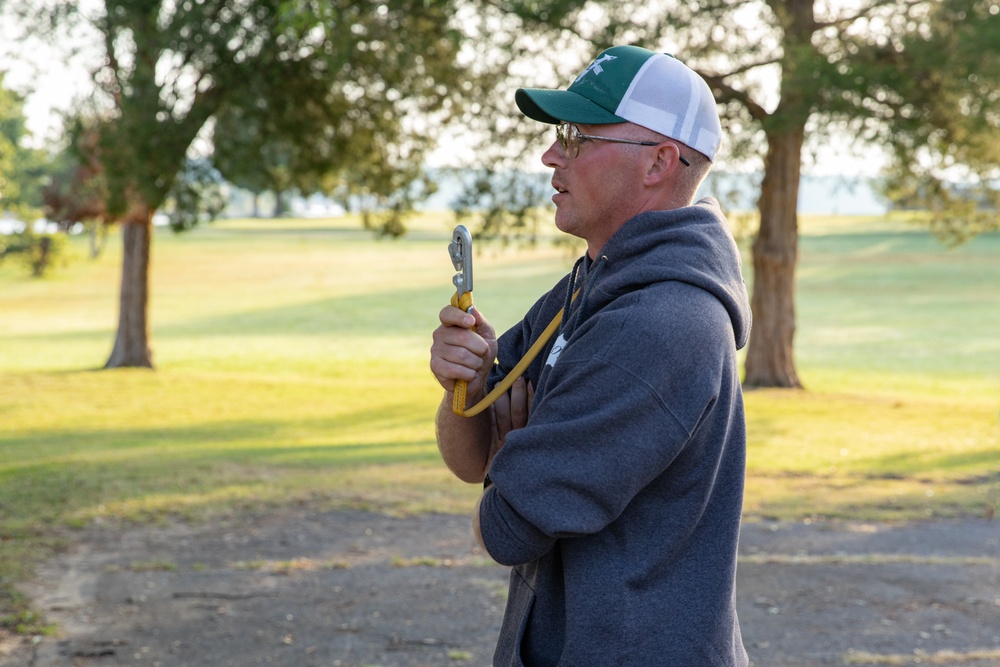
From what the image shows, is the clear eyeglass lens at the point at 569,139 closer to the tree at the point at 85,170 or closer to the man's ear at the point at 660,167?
the man's ear at the point at 660,167

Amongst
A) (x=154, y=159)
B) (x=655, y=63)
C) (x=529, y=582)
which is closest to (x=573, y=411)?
(x=529, y=582)

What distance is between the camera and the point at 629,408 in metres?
1.81

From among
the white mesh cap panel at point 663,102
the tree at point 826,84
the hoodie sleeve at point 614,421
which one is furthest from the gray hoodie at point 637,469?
the tree at point 826,84

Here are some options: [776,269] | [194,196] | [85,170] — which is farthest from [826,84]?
[85,170]

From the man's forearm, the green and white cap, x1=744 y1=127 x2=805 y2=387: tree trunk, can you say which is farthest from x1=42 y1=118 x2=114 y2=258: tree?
the green and white cap

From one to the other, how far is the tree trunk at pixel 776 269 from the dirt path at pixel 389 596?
10.7 m

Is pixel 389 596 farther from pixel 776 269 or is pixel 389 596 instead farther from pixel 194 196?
pixel 776 269

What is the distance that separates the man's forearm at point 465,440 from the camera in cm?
234

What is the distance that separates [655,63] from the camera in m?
2.10

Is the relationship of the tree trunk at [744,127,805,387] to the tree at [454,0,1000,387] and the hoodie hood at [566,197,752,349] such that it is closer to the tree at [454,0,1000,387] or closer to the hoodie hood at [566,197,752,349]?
the tree at [454,0,1000,387]

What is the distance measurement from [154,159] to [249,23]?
244 cm

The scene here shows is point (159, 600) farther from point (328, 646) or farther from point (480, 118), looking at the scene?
point (480, 118)

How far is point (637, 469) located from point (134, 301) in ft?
68.3

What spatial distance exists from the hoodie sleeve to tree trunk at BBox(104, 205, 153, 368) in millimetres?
20207
